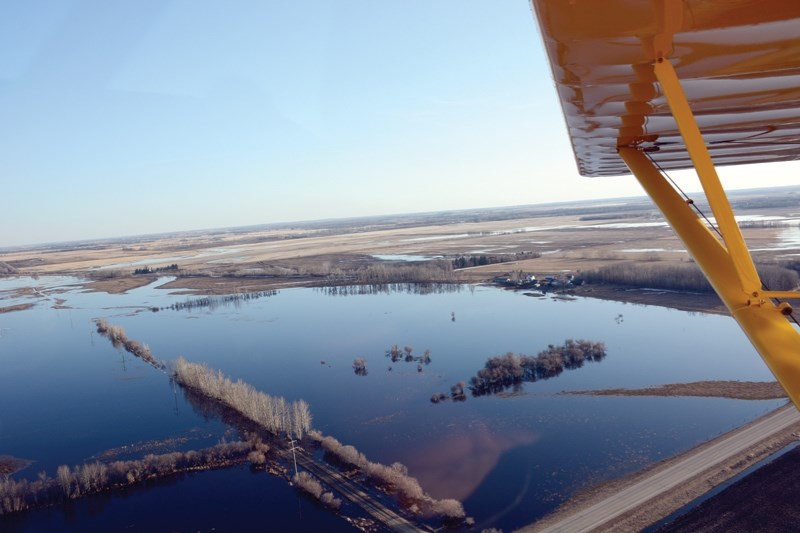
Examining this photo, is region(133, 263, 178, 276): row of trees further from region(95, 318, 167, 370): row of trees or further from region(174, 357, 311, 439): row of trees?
region(174, 357, 311, 439): row of trees

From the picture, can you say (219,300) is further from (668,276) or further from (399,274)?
(668,276)

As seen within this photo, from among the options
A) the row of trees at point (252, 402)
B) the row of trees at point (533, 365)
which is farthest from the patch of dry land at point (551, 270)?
the row of trees at point (252, 402)

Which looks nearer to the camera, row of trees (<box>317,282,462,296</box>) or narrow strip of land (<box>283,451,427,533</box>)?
narrow strip of land (<box>283,451,427,533</box>)

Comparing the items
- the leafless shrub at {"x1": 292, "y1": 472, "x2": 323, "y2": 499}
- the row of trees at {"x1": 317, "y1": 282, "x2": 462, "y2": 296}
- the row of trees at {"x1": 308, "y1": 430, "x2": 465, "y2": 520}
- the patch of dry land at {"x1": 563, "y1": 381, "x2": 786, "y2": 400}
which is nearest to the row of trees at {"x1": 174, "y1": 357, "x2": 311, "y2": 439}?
the row of trees at {"x1": 308, "y1": 430, "x2": 465, "y2": 520}

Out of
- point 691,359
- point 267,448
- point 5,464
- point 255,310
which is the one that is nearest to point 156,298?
point 255,310

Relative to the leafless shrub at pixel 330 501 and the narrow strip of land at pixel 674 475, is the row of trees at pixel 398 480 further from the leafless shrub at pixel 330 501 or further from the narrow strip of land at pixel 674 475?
the narrow strip of land at pixel 674 475

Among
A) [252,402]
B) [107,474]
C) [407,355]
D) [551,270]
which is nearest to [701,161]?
[107,474]

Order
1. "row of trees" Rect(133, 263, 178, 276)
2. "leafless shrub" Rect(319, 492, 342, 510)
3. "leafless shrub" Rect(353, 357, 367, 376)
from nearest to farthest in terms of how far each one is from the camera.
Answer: "leafless shrub" Rect(319, 492, 342, 510)
"leafless shrub" Rect(353, 357, 367, 376)
"row of trees" Rect(133, 263, 178, 276)
